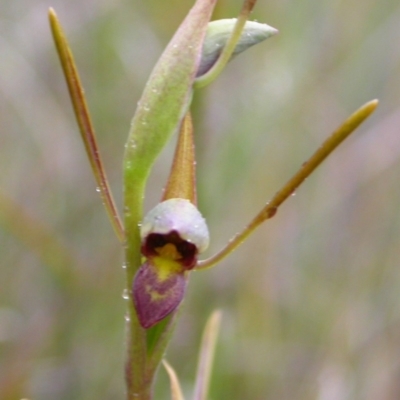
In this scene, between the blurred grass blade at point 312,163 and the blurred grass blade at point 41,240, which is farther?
the blurred grass blade at point 41,240

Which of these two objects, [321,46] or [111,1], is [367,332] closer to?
[321,46]

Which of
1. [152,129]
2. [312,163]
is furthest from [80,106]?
[312,163]

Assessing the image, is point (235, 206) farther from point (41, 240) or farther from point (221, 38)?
point (221, 38)

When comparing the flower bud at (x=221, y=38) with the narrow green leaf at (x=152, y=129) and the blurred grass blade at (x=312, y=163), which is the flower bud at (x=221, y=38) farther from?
the blurred grass blade at (x=312, y=163)

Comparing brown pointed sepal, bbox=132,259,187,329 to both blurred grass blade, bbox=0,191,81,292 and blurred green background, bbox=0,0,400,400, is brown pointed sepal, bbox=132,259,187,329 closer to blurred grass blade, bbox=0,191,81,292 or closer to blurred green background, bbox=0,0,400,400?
blurred green background, bbox=0,0,400,400

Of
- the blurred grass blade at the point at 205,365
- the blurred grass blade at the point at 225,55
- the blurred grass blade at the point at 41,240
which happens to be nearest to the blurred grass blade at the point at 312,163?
the blurred grass blade at the point at 225,55
